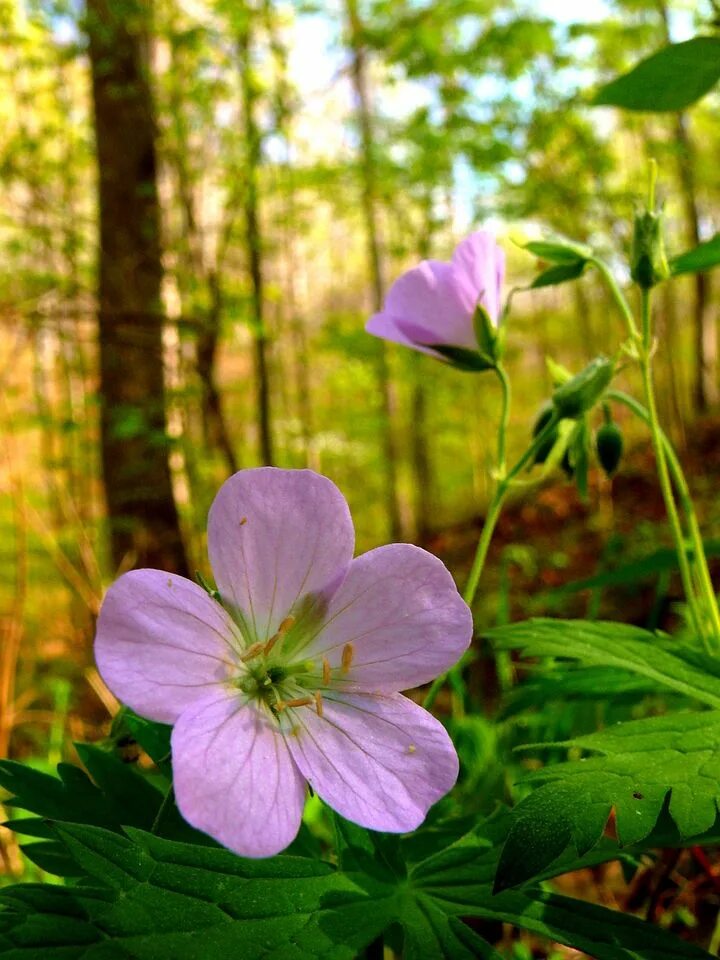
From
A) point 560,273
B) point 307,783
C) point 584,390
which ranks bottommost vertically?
point 307,783

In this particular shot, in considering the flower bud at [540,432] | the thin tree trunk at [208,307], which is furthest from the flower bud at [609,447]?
the thin tree trunk at [208,307]

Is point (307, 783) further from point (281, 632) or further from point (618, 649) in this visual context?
point (618, 649)

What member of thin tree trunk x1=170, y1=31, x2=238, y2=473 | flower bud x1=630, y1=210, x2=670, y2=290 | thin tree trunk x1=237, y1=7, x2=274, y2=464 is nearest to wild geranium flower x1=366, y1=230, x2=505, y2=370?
flower bud x1=630, y1=210, x2=670, y2=290

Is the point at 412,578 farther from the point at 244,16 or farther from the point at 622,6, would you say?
the point at 622,6

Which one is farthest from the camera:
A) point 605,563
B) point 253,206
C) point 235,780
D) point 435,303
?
point 253,206

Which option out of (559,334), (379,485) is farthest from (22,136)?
(559,334)

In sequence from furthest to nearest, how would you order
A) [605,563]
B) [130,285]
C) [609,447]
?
[130,285] < [605,563] < [609,447]

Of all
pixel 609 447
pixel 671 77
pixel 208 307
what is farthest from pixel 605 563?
pixel 208 307
